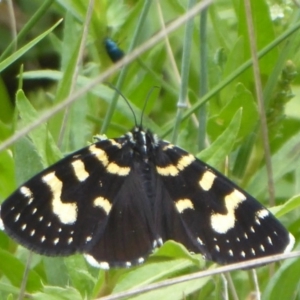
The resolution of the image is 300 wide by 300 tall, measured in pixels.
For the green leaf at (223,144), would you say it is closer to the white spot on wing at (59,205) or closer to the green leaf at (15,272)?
the white spot on wing at (59,205)

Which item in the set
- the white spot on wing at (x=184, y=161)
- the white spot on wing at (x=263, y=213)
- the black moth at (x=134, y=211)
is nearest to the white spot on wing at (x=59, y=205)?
the black moth at (x=134, y=211)

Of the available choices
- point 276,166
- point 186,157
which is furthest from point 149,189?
point 276,166

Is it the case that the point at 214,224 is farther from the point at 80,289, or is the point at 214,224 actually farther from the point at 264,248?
the point at 80,289

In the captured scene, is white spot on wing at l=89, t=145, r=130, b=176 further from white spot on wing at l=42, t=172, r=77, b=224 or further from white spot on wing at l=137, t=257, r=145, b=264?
white spot on wing at l=137, t=257, r=145, b=264

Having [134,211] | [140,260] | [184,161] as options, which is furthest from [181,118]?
[140,260]

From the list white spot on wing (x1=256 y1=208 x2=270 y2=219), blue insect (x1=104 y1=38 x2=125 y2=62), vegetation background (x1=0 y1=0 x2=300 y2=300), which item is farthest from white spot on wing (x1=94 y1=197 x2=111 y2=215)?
blue insect (x1=104 y1=38 x2=125 y2=62)
